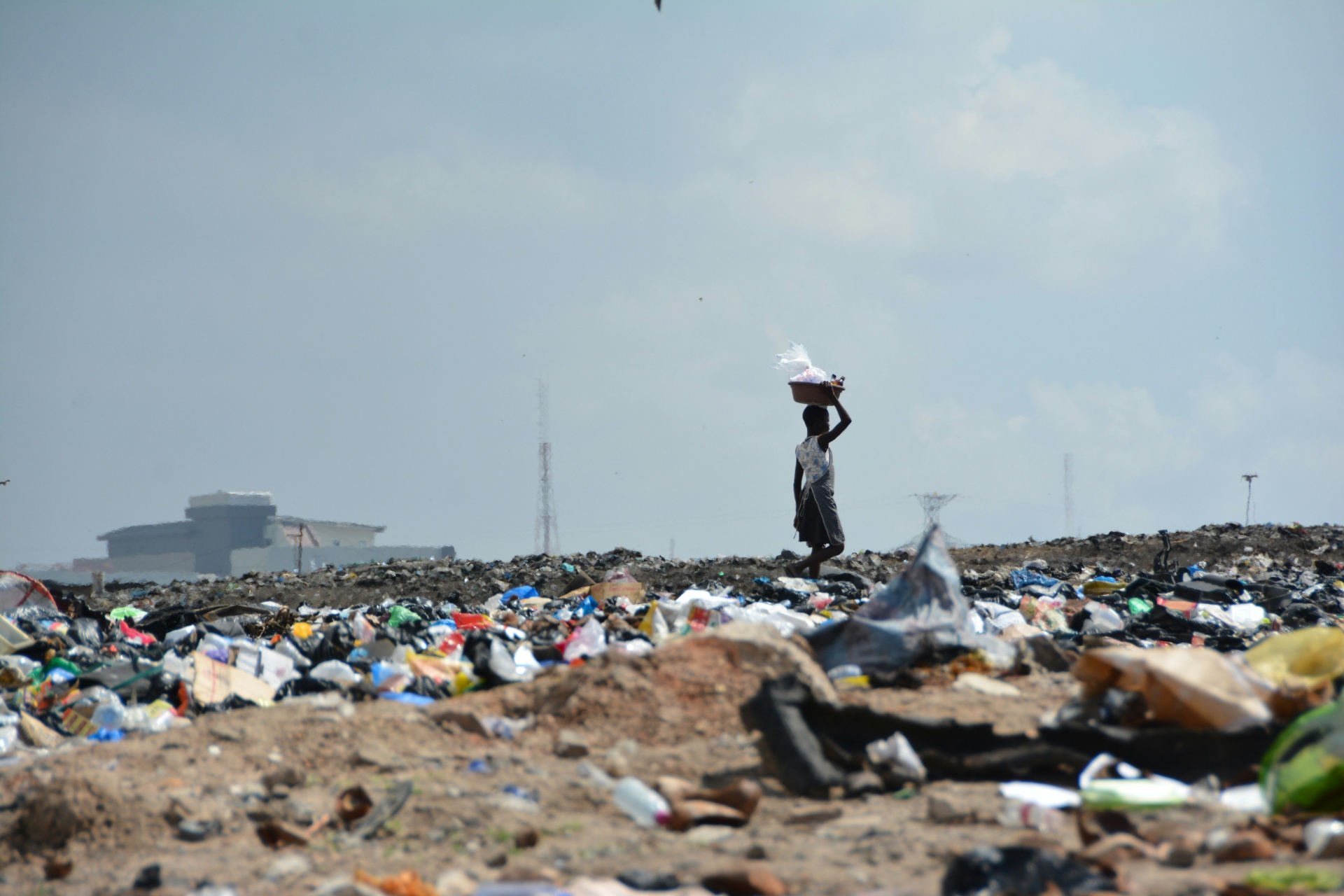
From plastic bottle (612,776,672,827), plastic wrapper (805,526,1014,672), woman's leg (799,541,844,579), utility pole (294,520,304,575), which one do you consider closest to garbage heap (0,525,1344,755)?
plastic wrapper (805,526,1014,672)

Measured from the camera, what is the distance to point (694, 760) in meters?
2.79

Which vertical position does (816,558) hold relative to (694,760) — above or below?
above

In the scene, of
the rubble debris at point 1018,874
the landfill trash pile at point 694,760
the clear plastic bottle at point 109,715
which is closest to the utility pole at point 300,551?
the clear plastic bottle at point 109,715

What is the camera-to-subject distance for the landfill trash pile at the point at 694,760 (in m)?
2.09

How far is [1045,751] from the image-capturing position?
253 centimetres

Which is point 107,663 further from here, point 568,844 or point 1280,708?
point 1280,708

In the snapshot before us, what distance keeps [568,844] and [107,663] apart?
11.2ft

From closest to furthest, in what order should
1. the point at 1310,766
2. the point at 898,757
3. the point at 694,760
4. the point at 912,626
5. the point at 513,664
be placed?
the point at 1310,766, the point at 898,757, the point at 694,760, the point at 912,626, the point at 513,664

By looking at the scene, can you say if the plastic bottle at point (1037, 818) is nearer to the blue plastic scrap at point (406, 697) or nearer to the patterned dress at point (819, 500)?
the blue plastic scrap at point (406, 697)

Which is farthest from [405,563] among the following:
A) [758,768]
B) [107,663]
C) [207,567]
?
[207,567]

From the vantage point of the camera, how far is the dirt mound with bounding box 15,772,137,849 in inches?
101

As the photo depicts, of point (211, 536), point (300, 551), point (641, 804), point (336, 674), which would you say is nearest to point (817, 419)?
point (336, 674)

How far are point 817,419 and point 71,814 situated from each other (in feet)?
20.2

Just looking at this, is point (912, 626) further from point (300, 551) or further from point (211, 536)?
point (211, 536)
